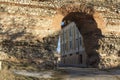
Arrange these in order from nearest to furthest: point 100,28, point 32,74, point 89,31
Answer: point 32,74 → point 100,28 → point 89,31

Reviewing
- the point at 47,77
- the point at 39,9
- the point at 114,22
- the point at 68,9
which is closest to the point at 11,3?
the point at 39,9

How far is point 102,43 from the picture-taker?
625 inches

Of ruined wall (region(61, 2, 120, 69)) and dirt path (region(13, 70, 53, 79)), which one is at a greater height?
ruined wall (region(61, 2, 120, 69))

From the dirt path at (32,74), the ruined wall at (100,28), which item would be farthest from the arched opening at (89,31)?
the dirt path at (32,74)

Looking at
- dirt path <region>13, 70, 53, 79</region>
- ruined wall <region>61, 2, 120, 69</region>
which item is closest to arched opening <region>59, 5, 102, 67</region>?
ruined wall <region>61, 2, 120, 69</region>

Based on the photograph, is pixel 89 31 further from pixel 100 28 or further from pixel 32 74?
pixel 32 74

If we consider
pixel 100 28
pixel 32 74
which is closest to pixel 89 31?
pixel 100 28

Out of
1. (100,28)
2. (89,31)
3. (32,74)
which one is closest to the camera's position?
(32,74)

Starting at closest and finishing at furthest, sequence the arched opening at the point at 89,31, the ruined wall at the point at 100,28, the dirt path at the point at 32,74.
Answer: the dirt path at the point at 32,74, the ruined wall at the point at 100,28, the arched opening at the point at 89,31

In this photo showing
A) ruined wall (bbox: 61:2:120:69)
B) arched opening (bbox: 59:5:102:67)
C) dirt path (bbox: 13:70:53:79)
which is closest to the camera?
dirt path (bbox: 13:70:53:79)

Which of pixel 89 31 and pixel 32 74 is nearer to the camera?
pixel 32 74

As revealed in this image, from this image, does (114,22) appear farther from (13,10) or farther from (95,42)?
(13,10)

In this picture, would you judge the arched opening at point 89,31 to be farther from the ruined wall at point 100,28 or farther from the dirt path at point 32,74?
the dirt path at point 32,74

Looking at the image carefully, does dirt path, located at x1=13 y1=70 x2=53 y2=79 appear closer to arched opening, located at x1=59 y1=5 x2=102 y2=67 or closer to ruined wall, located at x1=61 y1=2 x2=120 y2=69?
ruined wall, located at x1=61 y1=2 x2=120 y2=69
